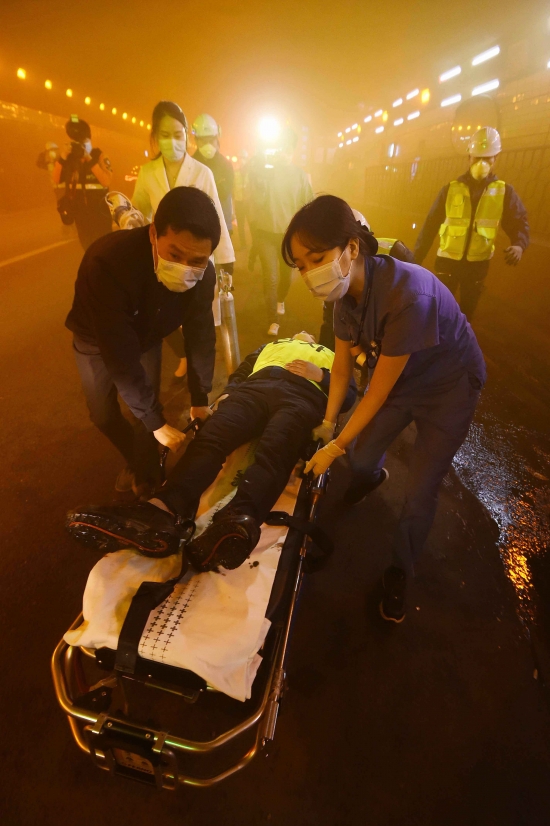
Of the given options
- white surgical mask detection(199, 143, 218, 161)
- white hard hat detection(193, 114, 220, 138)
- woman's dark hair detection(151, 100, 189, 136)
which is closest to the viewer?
woman's dark hair detection(151, 100, 189, 136)

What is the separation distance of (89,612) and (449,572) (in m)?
1.84

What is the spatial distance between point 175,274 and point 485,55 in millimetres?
19282

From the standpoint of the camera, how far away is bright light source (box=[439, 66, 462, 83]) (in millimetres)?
16541

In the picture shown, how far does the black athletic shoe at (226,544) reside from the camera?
4.68 feet

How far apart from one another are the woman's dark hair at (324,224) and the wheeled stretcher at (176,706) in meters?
1.11

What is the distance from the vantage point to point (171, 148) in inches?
123

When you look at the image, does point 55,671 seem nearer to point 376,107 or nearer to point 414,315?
point 414,315

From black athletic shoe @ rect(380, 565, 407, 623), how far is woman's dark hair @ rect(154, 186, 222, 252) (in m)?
1.85

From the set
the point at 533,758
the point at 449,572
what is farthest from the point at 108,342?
the point at 533,758

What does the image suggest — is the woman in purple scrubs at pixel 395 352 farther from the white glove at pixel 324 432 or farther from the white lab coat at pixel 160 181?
the white lab coat at pixel 160 181

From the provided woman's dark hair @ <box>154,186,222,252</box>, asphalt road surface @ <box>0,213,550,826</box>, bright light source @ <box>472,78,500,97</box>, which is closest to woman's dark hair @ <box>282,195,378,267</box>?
woman's dark hair @ <box>154,186,222,252</box>

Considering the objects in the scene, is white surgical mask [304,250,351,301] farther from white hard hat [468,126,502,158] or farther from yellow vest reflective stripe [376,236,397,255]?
white hard hat [468,126,502,158]

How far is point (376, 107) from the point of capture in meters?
28.0

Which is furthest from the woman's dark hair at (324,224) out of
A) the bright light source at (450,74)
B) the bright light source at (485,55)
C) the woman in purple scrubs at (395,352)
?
the bright light source at (450,74)
